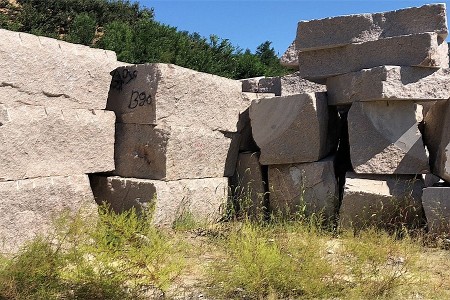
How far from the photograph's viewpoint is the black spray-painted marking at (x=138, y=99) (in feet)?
16.6

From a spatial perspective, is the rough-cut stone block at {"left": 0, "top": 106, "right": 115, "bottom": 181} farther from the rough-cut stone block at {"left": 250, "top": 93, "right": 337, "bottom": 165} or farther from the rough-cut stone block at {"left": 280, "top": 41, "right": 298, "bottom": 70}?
the rough-cut stone block at {"left": 280, "top": 41, "right": 298, "bottom": 70}

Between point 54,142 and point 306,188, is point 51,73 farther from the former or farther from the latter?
point 306,188

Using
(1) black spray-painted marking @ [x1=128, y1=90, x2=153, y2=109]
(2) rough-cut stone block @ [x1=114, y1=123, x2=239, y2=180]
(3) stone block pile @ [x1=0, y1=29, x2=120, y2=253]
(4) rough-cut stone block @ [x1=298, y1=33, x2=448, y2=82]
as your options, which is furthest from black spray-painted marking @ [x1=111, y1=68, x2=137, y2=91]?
(4) rough-cut stone block @ [x1=298, y1=33, x2=448, y2=82]

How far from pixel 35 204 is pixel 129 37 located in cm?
874

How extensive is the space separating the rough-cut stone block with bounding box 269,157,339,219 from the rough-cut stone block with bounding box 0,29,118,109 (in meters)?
2.00

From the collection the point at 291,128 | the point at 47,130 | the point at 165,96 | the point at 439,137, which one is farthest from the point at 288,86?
the point at 47,130

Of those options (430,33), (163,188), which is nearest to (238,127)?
(163,188)

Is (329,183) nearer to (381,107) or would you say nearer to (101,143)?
(381,107)

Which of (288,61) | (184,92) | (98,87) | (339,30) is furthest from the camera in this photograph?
(288,61)

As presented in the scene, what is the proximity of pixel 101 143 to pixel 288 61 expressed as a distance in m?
2.66

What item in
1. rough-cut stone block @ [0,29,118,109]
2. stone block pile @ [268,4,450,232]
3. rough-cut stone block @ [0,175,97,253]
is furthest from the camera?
stone block pile @ [268,4,450,232]

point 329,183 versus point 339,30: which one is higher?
point 339,30

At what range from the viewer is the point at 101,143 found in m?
4.93

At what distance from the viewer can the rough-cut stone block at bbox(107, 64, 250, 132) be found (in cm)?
506
